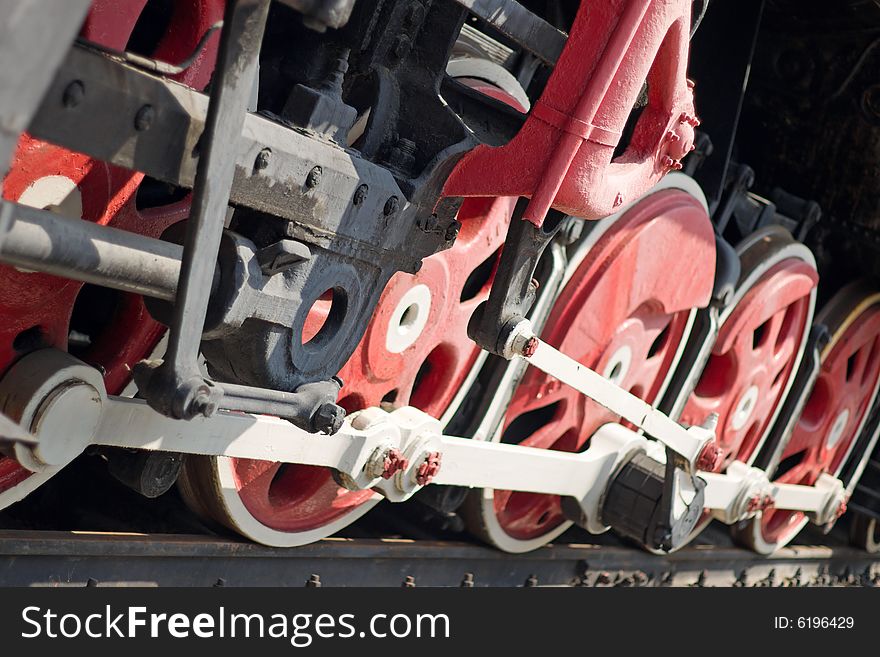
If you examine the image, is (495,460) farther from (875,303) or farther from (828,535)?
(828,535)

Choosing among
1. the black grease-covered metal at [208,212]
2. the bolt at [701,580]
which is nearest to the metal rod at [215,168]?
the black grease-covered metal at [208,212]

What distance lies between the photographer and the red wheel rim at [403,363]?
1.81 m

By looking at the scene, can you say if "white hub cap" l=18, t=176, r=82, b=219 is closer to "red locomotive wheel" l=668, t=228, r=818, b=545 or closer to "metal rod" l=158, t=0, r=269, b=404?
"metal rod" l=158, t=0, r=269, b=404

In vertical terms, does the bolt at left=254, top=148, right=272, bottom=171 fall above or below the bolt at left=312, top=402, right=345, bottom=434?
above

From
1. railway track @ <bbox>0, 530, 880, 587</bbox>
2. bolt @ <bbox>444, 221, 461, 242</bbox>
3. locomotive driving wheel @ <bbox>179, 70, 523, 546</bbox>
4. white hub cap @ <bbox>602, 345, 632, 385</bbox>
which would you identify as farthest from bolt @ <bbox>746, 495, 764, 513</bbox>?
bolt @ <bbox>444, 221, 461, 242</bbox>

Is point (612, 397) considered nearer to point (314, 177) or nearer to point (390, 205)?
point (390, 205)

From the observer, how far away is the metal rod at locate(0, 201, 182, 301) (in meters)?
0.97

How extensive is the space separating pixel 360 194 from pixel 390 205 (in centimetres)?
7

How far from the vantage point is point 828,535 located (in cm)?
371

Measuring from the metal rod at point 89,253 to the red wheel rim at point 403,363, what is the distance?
0.68 metres

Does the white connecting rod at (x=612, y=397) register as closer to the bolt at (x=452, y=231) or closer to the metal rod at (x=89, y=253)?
the bolt at (x=452, y=231)

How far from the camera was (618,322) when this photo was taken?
7.61ft

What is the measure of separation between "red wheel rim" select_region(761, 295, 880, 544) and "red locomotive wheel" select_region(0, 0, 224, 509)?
2.13 m

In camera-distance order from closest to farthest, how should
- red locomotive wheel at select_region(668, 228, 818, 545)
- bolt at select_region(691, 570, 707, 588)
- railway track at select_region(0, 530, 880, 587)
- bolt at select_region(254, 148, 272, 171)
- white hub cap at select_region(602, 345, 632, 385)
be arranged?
bolt at select_region(254, 148, 272, 171) → railway track at select_region(0, 530, 880, 587) → white hub cap at select_region(602, 345, 632, 385) → red locomotive wheel at select_region(668, 228, 818, 545) → bolt at select_region(691, 570, 707, 588)
